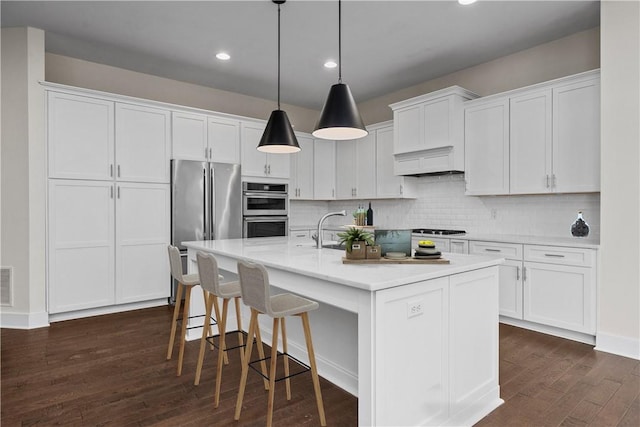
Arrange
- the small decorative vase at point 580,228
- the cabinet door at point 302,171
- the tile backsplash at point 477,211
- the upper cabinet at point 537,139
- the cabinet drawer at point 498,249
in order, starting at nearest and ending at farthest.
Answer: the upper cabinet at point 537,139, the small decorative vase at point 580,228, the cabinet drawer at point 498,249, the tile backsplash at point 477,211, the cabinet door at point 302,171

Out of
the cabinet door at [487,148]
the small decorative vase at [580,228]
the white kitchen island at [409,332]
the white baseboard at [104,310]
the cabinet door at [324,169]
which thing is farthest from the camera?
the cabinet door at [324,169]

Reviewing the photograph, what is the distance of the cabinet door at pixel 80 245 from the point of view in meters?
4.02

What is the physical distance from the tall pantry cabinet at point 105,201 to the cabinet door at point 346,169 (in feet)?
9.56

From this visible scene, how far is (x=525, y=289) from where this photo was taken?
375cm

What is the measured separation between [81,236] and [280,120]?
2.65m

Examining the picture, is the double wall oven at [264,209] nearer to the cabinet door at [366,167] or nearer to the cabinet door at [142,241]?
the cabinet door at [142,241]

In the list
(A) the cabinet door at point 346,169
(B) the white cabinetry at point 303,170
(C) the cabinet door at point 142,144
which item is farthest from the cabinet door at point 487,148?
(C) the cabinet door at point 142,144

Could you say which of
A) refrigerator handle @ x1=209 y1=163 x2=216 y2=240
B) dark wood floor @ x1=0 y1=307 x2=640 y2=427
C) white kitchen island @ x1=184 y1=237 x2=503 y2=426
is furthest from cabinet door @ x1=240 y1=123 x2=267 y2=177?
white kitchen island @ x1=184 y1=237 x2=503 y2=426

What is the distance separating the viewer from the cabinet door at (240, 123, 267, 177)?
213 inches

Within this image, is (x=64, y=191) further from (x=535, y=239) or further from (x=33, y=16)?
(x=535, y=239)

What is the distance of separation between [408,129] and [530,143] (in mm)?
1553

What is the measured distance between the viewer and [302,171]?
6340mm

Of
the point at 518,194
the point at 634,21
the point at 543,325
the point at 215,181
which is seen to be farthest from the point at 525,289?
the point at 215,181

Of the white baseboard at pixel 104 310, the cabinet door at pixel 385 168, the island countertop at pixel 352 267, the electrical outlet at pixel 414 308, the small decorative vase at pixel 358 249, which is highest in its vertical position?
the cabinet door at pixel 385 168
